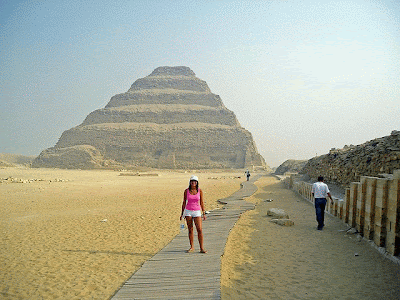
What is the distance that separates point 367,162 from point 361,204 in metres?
6.13

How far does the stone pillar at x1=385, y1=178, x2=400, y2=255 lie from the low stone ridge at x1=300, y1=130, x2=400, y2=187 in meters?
3.46

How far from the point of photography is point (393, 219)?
558 cm

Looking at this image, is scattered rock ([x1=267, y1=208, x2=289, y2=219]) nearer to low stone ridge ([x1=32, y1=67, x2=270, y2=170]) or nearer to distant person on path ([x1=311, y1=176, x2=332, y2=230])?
distant person on path ([x1=311, y1=176, x2=332, y2=230])

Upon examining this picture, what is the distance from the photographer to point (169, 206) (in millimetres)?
13570

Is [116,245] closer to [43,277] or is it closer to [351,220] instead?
[43,277]

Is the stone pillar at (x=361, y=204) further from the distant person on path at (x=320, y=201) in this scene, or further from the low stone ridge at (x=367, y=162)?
the low stone ridge at (x=367, y=162)

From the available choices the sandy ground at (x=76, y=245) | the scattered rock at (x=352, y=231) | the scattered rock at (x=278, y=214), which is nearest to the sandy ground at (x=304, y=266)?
the scattered rock at (x=352, y=231)

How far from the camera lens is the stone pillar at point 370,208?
6605mm

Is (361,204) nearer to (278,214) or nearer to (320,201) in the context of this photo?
(320,201)

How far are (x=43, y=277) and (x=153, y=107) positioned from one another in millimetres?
90580

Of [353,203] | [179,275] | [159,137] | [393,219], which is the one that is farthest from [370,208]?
→ [159,137]

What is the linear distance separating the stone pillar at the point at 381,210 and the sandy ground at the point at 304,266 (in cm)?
30

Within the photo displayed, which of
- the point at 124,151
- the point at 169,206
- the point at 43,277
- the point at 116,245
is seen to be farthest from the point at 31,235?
the point at 124,151

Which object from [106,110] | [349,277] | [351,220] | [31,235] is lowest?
[31,235]
